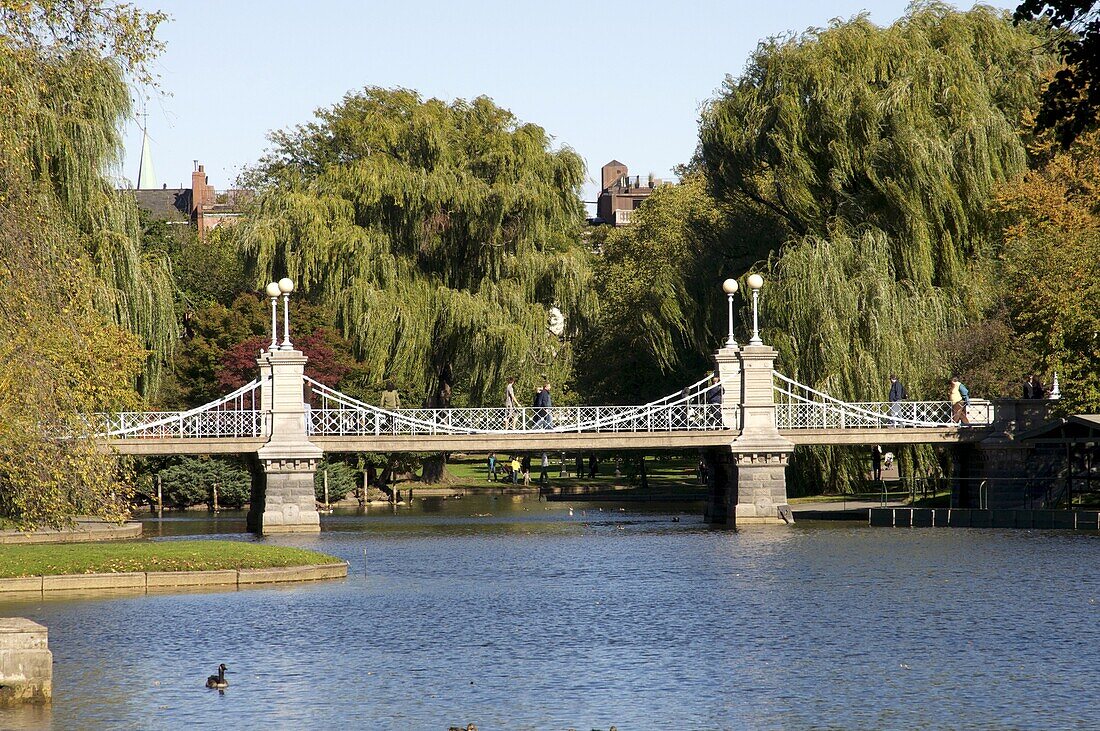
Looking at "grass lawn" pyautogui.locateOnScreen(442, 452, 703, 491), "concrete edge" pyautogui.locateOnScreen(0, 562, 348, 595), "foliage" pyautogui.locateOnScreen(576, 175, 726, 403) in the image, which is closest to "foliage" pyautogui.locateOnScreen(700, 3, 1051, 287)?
"foliage" pyautogui.locateOnScreen(576, 175, 726, 403)

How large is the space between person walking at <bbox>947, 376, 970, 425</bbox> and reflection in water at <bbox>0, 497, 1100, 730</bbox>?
10173 millimetres

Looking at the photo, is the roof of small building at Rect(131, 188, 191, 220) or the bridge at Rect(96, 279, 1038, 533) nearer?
the bridge at Rect(96, 279, 1038, 533)

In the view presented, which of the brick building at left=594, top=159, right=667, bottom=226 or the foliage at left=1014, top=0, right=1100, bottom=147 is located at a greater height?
the brick building at left=594, top=159, right=667, bottom=226

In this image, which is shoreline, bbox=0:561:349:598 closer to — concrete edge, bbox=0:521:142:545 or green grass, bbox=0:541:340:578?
green grass, bbox=0:541:340:578

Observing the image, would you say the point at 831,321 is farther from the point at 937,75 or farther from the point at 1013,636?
the point at 1013,636

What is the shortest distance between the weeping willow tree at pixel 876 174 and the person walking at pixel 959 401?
6.50 ft

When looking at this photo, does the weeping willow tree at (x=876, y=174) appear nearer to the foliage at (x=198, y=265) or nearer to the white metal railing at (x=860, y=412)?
the white metal railing at (x=860, y=412)

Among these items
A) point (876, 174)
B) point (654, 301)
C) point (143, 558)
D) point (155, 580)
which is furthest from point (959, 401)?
point (155, 580)

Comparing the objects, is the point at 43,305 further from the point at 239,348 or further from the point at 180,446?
the point at 239,348

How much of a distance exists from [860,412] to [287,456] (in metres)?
14.9

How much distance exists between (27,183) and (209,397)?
1311 inches

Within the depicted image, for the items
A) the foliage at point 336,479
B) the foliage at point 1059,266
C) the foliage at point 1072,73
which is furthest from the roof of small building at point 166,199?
the foliage at point 1072,73

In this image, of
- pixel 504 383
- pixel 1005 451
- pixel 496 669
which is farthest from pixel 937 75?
pixel 496 669

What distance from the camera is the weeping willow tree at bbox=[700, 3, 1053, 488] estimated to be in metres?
47.4
